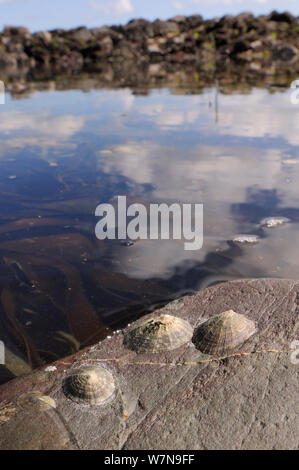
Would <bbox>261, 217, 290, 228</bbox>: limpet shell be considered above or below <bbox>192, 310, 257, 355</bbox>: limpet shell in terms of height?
above

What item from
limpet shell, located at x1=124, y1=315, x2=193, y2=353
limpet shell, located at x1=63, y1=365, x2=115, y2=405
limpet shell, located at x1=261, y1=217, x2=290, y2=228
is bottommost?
limpet shell, located at x1=63, y1=365, x2=115, y2=405

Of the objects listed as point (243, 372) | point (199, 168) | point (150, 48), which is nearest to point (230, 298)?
point (243, 372)

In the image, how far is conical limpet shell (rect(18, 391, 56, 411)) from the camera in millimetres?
2723

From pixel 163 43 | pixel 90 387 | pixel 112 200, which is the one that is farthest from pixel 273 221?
pixel 163 43

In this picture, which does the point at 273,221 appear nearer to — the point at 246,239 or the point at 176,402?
the point at 246,239

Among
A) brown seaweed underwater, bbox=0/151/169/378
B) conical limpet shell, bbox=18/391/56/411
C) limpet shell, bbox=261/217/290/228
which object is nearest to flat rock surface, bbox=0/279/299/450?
conical limpet shell, bbox=18/391/56/411

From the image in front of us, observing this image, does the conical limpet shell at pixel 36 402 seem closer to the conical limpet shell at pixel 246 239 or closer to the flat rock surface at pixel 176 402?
the flat rock surface at pixel 176 402

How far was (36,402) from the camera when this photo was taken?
9.05 ft

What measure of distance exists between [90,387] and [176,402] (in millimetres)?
→ 551

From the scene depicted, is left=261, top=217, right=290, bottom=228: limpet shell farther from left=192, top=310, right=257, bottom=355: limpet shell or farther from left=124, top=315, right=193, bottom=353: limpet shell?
left=124, top=315, right=193, bottom=353: limpet shell

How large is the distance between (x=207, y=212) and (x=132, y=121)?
6.08 meters

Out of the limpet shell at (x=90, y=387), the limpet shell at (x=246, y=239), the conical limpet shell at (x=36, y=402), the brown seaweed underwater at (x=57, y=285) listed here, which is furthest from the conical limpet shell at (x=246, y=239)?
the conical limpet shell at (x=36, y=402)

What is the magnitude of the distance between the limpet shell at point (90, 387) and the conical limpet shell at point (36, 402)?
0.13 metres

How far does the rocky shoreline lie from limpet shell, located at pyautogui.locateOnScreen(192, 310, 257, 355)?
34.9 metres
